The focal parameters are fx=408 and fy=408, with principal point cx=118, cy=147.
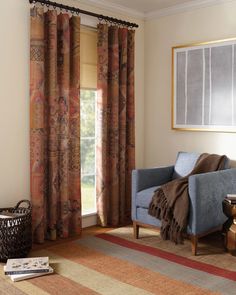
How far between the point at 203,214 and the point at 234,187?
1.94 ft

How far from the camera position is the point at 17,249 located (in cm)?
350

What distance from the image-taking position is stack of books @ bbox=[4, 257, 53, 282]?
3.13 meters

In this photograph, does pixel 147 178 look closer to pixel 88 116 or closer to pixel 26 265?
pixel 88 116

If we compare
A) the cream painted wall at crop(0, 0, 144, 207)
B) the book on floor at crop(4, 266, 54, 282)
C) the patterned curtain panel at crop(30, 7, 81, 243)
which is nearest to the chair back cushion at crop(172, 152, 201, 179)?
the patterned curtain panel at crop(30, 7, 81, 243)

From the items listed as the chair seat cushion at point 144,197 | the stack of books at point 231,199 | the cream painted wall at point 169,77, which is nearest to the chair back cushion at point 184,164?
the cream painted wall at point 169,77

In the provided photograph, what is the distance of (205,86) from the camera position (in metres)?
4.57

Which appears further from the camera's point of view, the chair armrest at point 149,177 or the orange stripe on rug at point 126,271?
the chair armrest at point 149,177

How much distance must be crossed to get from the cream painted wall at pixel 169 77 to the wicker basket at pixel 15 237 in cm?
211

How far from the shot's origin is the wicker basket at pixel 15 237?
11.3 feet

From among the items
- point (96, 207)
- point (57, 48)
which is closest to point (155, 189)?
point (96, 207)

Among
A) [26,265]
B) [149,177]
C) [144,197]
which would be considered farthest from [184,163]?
[26,265]

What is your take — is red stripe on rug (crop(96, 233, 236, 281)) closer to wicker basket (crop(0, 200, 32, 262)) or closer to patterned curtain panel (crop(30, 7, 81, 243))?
patterned curtain panel (crop(30, 7, 81, 243))

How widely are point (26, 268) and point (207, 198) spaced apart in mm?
1655

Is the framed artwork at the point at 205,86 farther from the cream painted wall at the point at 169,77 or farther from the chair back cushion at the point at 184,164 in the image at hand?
the chair back cushion at the point at 184,164
